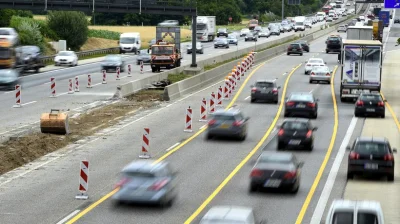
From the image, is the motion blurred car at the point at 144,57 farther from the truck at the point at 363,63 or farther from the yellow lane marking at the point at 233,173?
the yellow lane marking at the point at 233,173

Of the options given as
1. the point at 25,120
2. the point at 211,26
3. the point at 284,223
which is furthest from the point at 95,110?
the point at 211,26

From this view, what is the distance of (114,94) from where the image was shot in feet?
191

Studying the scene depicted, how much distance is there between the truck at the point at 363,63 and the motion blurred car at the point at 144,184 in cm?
3122

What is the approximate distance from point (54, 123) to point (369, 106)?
17050mm

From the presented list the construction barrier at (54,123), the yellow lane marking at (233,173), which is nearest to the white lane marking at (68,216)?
the yellow lane marking at (233,173)

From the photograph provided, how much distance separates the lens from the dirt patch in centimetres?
3609

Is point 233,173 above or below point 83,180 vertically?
below

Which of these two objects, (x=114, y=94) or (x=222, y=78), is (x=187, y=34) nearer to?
(x=222, y=78)

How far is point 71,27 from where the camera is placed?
111m

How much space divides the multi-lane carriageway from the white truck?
241ft

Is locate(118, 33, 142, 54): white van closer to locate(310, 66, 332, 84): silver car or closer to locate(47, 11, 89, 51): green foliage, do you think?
locate(47, 11, 89, 51): green foliage

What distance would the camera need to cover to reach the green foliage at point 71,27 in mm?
111250

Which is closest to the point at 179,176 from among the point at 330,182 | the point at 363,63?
the point at 330,182

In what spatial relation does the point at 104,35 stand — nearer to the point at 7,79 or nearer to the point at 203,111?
the point at 7,79
